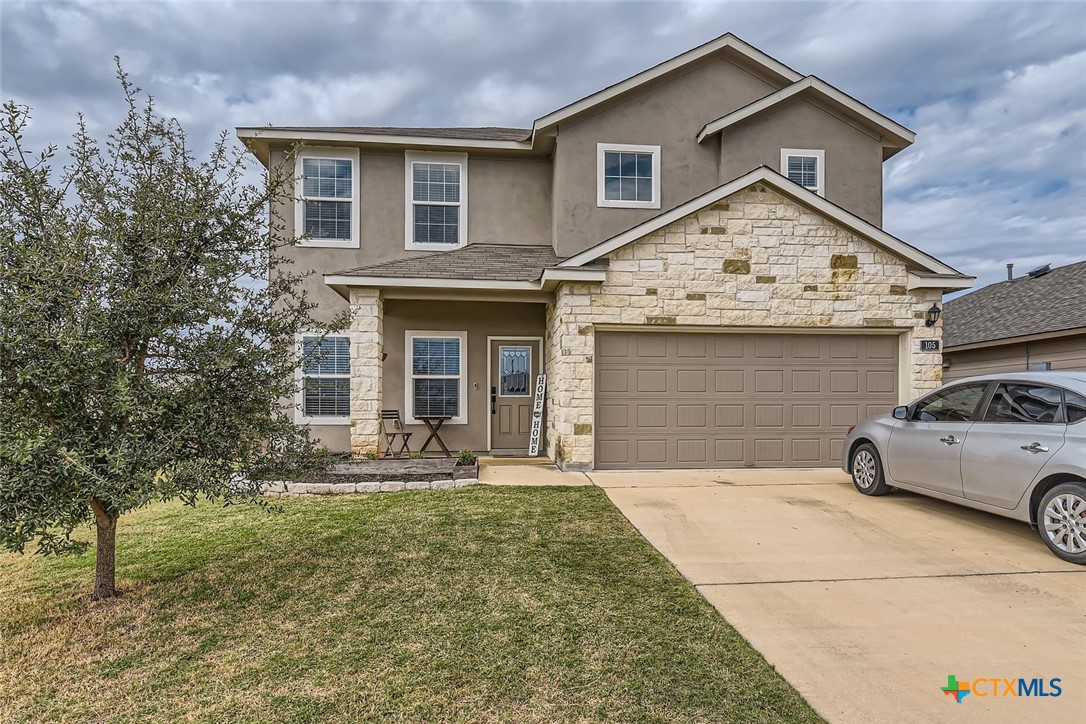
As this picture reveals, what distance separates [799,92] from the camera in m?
10.9

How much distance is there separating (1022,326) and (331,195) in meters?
15.0

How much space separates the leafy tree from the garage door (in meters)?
5.77

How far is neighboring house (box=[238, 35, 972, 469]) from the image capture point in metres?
8.85

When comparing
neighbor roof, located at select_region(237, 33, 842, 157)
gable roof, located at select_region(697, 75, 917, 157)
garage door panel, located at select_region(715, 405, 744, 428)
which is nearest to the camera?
garage door panel, located at select_region(715, 405, 744, 428)

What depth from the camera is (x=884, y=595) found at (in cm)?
405

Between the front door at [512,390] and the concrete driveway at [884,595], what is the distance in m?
4.40

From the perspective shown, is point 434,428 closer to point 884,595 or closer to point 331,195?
point 331,195

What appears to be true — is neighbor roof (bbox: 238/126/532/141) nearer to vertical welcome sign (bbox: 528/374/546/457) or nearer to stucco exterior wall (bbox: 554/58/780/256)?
stucco exterior wall (bbox: 554/58/780/256)

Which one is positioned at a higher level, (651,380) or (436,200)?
(436,200)

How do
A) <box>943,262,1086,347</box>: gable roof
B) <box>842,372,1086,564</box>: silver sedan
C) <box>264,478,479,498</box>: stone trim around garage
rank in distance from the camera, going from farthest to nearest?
<box>943,262,1086,347</box>: gable roof < <box>264,478,479,498</box>: stone trim around garage < <box>842,372,1086,564</box>: silver sedan

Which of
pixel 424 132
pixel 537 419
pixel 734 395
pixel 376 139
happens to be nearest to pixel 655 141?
pixel 424 132

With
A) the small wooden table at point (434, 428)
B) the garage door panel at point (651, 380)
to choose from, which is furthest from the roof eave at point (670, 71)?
the small wooden table at point (434, 428)

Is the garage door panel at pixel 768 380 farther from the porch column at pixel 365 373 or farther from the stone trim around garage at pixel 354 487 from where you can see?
the porch column at pixel 365 373

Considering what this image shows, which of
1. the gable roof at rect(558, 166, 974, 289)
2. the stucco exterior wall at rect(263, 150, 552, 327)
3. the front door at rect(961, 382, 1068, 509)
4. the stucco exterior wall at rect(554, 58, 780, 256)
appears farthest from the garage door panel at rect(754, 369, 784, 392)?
the stucco exterior wall at rect(263, 150, 552, 327)
